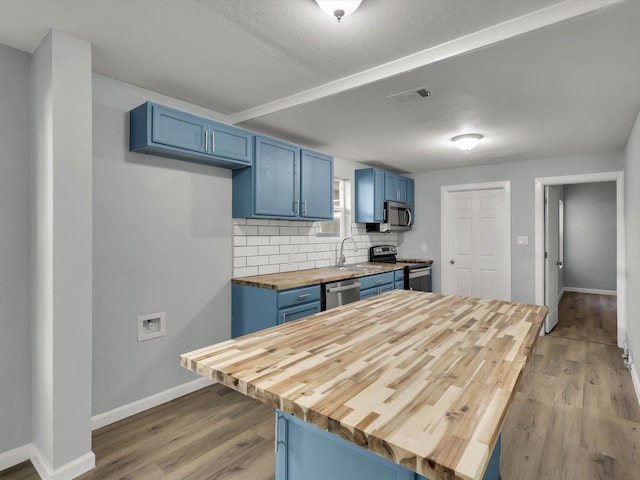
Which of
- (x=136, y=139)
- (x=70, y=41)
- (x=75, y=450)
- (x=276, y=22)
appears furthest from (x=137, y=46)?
(x=75, y=450)

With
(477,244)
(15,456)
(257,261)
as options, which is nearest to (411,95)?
(257,261)

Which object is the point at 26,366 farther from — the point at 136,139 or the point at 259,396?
the point at 259,396

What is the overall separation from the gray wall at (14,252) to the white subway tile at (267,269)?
1.84 metres

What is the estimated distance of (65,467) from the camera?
75.9 inches

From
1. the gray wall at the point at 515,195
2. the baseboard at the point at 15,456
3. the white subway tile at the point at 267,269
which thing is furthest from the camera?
Answer: the gray wall at the point at 515,195

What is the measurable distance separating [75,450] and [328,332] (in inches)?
64.8

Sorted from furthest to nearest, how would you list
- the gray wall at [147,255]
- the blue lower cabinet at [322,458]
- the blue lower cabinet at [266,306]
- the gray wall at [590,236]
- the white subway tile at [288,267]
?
the gray wall at [590,236]
the white subway tile at [288,267]
the blue lower cabinet at [266,306]
the gray wall at [147,255]
the blue lower cabinet at [322,458]

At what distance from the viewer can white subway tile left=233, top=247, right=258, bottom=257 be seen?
3.32 meters

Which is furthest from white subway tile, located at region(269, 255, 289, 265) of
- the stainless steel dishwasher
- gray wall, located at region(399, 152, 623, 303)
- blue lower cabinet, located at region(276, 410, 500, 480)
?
gray wall, located at region(399, 152, 623, 303)

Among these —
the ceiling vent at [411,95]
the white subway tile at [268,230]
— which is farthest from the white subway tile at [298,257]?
the ceiling vent at [411,95]

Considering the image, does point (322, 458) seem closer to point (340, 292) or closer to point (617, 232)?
point (340, 292)

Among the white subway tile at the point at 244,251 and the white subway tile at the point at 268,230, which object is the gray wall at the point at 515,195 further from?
the white subway tile at the point at 244,251

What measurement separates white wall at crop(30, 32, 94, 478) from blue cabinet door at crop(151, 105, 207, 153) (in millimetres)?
473

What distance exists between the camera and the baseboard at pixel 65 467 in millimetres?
1903
